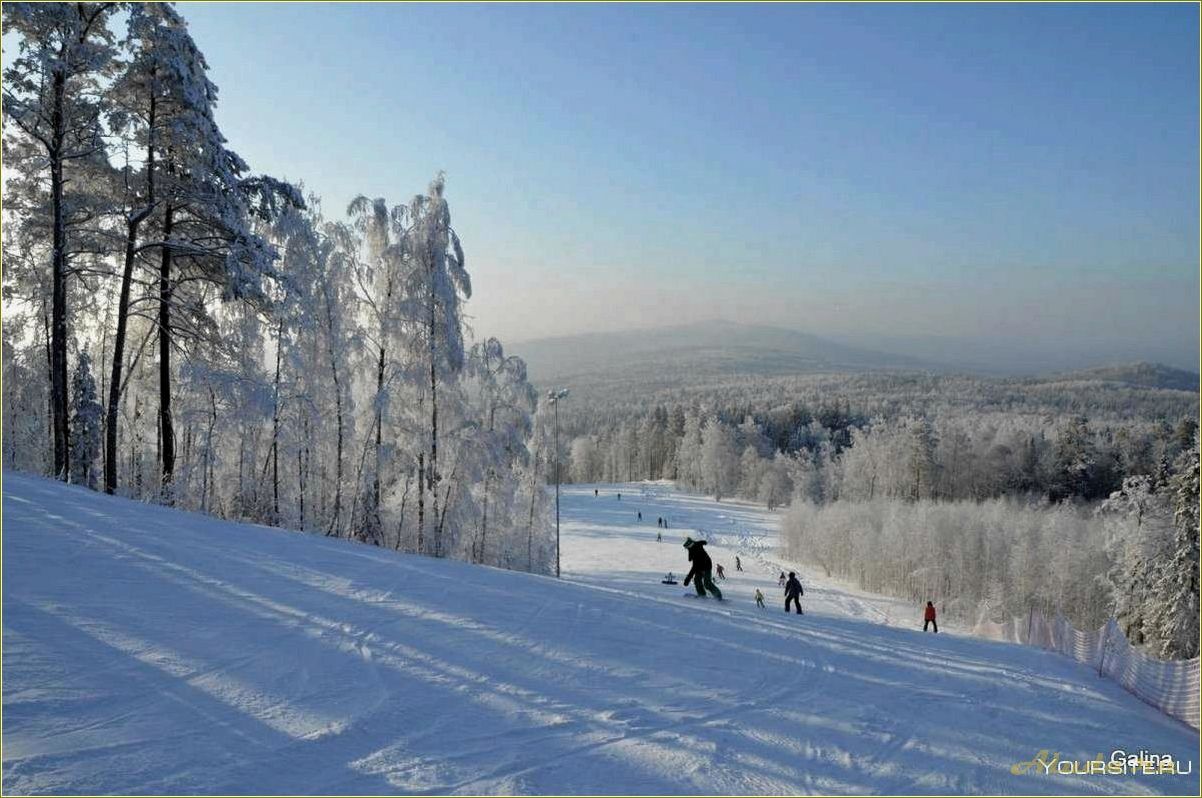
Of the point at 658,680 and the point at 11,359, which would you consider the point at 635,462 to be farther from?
the point at 658,680

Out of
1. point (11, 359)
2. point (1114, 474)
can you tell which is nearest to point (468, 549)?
point (11, 359)

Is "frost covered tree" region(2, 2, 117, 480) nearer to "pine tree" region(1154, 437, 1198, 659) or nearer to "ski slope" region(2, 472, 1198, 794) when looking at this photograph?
Result: "ski slope" region(2, 472, 1198, 794)

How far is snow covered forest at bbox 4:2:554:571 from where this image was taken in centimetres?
1368

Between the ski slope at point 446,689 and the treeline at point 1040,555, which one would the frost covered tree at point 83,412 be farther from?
the treeline at point 1040,555

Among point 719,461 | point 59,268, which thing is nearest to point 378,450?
point 59,268

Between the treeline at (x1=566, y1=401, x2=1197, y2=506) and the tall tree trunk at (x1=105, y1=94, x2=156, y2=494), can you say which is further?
the treeline at (x1=566, y1=401, x2=1197, y2=506)

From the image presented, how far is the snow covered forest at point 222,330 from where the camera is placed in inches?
539

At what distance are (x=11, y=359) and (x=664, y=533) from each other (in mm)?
55017
